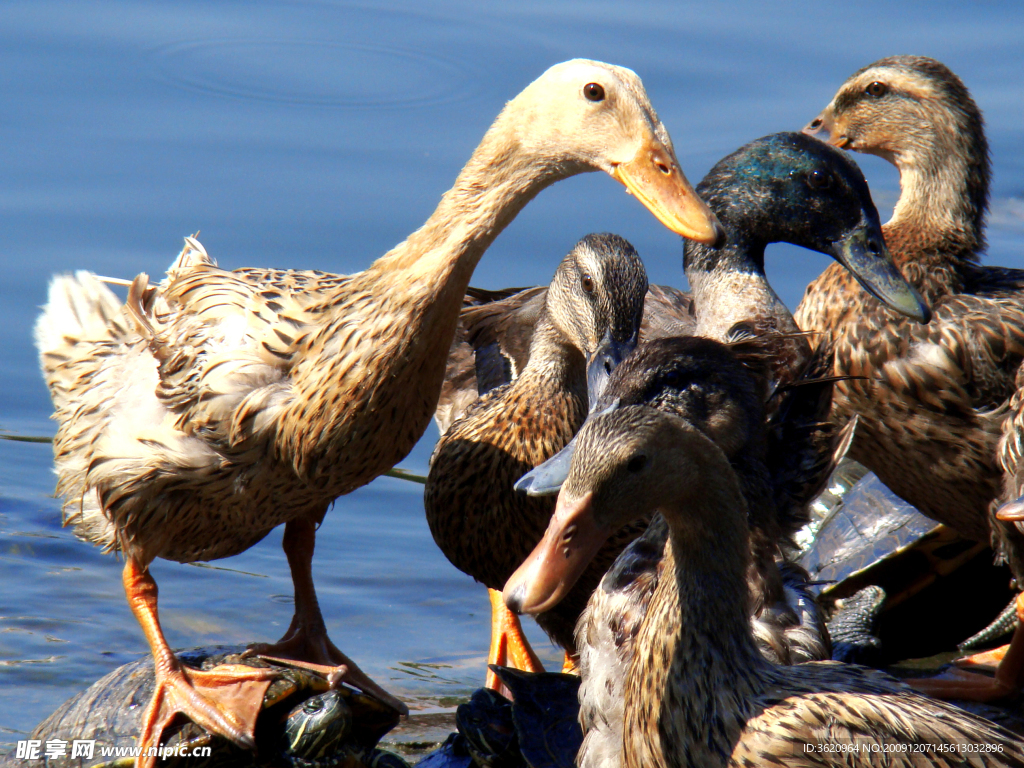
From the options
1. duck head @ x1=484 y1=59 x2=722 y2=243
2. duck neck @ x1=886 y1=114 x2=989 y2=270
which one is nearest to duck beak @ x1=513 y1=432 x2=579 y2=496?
duck head @ x1=484 y1=59 x2=722 y2=243

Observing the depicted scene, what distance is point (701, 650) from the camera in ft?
10.7

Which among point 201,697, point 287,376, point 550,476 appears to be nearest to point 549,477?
point 550,476

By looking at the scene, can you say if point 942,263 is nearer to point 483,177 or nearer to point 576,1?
point 483,177

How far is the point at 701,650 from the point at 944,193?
2677 millimetres

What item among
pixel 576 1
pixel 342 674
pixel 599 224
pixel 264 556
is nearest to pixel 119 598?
pixel 264 556

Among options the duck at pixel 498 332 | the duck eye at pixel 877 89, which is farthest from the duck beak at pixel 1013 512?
the duck eye at pixel 877 89

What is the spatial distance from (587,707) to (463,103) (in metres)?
5.32

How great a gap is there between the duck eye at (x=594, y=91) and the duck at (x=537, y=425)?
0.94m

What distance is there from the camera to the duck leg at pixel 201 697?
4223 millimetres

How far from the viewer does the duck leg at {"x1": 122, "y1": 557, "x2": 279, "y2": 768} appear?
4.22m

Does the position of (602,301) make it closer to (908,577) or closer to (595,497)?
(595,497)

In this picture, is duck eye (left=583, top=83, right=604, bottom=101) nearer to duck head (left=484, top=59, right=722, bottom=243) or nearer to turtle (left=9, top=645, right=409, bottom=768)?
duck head (left=484, top=59, right=722, bottom=243)

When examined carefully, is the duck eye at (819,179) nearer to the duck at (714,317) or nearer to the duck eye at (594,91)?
the duck at (714,317)

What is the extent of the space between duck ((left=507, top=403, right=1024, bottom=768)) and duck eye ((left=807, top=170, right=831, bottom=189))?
189 centimetres
